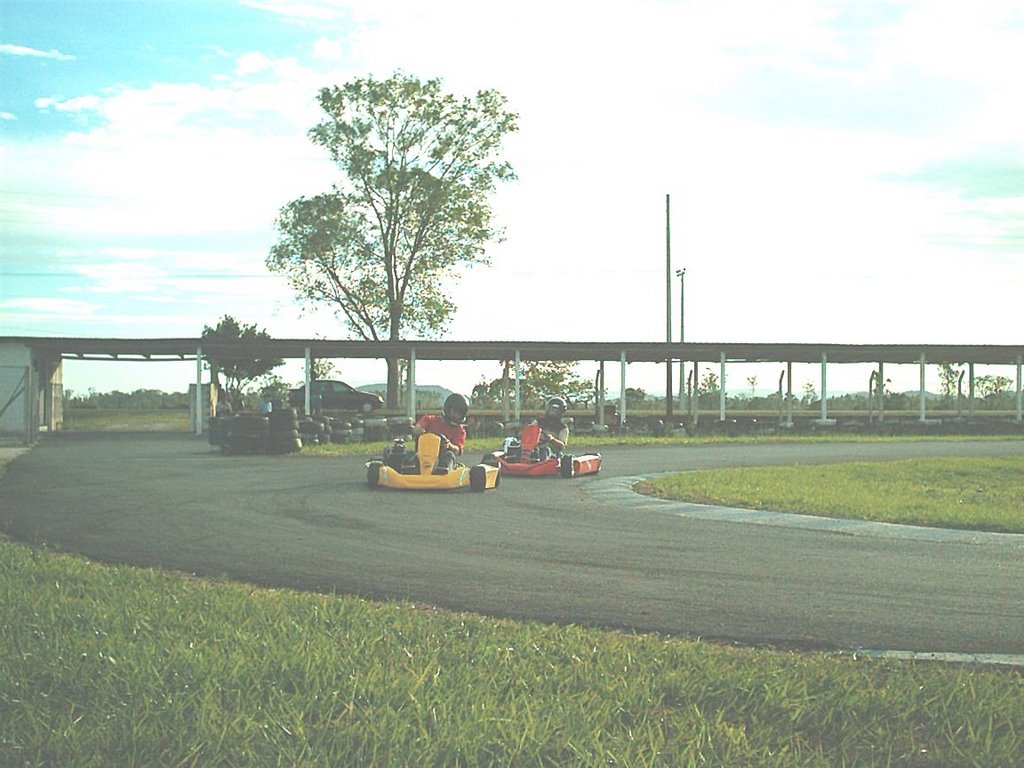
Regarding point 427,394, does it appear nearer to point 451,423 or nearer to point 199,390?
point 199,390

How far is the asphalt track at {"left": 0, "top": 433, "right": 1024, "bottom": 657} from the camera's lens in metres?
6.43

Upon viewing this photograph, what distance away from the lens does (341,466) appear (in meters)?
19.9

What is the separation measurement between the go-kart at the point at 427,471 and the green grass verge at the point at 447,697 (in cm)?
841

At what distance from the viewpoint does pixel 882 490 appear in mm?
14711

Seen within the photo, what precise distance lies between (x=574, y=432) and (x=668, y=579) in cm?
2733

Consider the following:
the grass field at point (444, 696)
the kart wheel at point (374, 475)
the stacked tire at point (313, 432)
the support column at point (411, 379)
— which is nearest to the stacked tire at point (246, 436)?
the stacked tire at point (313, 432)

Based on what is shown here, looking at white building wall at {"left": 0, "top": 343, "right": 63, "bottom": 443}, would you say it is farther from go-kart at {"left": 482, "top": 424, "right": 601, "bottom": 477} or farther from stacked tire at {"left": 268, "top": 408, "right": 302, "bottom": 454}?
go-kart at {"left": 482, "top": 424, "right": 601, "bottom": 477}

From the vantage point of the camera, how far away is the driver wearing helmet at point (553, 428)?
1786 centimetres

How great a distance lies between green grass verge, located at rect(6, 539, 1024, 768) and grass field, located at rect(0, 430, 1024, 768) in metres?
0.01

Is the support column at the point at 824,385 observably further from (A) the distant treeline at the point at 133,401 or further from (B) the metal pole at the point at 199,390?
Answer: (A) the distant treeline at the point at 133,401

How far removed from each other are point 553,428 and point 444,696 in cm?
1352

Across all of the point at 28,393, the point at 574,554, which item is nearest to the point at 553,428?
the point at 574,554

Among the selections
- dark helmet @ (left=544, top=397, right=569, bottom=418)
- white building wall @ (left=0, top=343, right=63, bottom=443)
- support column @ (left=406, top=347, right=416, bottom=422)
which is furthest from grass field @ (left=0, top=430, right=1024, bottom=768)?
support column @ (left=406, top=347, right=416, bottom=422)

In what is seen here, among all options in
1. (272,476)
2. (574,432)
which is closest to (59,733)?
(272,476)
